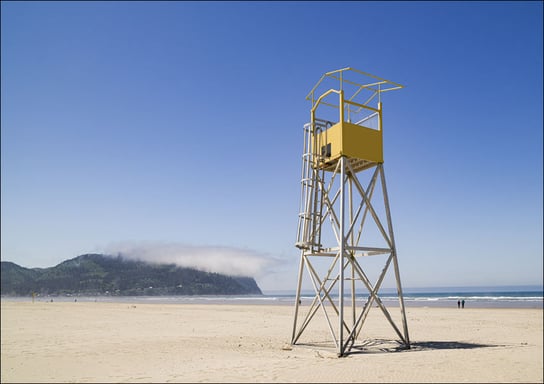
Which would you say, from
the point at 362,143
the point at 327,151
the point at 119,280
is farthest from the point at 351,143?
the point at 119,280

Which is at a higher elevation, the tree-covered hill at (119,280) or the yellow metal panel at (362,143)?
the yellow metal panel at (362,143)

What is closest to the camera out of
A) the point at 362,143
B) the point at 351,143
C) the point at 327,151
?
the point at 351,143

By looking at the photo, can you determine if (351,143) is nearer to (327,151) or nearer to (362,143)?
(362,143)

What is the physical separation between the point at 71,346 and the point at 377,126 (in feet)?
44.4

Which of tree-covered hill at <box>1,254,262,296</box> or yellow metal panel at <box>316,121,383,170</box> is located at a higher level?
yellow metal panel at <box>316,121,383,170</box>

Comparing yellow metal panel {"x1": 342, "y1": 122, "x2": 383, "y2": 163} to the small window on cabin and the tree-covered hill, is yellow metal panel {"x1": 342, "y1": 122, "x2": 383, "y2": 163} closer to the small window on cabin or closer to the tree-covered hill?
the small window on cabin

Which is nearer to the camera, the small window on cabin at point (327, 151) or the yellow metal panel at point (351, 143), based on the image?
the yellow metal panel at point (351, 143)

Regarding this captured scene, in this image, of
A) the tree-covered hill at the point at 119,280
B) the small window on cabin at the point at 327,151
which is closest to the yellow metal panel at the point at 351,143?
the small window on cabin at the point at 327,151

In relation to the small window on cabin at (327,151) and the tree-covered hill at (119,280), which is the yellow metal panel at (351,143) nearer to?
the small window on cabin at (327,151)

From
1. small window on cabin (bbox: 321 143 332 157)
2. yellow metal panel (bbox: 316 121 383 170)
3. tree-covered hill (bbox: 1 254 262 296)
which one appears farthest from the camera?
tree-covered hill (bbox: 1 254 262 296)

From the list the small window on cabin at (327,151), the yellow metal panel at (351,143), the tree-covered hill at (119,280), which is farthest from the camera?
the tree-covered hill at (119,280)

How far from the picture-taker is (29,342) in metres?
15.9

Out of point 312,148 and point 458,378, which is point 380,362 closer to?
point 458,378

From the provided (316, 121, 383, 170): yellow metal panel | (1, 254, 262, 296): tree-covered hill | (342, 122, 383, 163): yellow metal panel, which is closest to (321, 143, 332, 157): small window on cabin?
(316, 121, 383, 170): yellow metal panel
